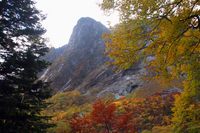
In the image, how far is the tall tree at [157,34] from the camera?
24.0ft

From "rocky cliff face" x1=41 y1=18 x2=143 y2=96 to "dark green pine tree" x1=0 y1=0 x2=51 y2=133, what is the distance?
45.8 meters

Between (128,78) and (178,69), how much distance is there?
57.5 meters

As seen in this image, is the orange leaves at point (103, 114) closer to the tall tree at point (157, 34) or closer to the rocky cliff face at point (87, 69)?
the tall tree at point (157, 34)

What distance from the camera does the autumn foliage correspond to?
30.2 metres

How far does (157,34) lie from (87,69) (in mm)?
86097

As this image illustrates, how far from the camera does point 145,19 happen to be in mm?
7176

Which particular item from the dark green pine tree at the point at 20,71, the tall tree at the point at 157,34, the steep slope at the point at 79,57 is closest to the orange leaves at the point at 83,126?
the dark green pine tree at the point at 20,71

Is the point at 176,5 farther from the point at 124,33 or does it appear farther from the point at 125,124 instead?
the point at 125,124

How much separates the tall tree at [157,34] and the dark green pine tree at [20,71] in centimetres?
446

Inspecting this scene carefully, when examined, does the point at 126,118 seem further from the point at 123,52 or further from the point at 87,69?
the point at 87,69

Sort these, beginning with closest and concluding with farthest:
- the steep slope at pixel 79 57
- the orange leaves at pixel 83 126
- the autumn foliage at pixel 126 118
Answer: the autumn foliage at pixel 126 118 < the orange leaves at pixel 83 126 < the steep slope at pixel 79 57

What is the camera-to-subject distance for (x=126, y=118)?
3148cm

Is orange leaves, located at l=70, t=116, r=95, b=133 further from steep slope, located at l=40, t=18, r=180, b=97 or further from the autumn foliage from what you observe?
steep slope, located at l=40, t=18, r=180, b=97

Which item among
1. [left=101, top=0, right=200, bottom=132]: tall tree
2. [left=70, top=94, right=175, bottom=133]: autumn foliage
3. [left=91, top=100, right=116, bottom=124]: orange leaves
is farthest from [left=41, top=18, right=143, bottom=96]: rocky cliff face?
[left=101, top=0, right=200, bottom=132]: tall tree
